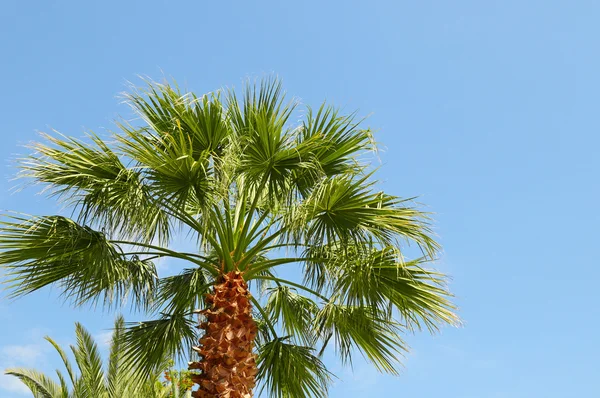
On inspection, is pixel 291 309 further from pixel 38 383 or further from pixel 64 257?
pixel 38 383

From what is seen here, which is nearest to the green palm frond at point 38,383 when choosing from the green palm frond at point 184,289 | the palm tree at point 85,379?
the palm tree at point 85,379

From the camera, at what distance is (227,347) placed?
286 inches

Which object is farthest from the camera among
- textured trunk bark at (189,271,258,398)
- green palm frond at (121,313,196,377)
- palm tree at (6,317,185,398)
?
palm tree at (6,317,185,398)

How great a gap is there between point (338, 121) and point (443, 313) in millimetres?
2683

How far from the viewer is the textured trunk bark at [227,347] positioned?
7.16m

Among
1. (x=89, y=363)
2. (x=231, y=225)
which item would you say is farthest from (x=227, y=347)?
(x=89, y=363)

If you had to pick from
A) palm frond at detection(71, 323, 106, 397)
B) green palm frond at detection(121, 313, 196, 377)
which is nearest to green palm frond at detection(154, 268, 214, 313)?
green palm frond at detection(121, 313, 196, 377)

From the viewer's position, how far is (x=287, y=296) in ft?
32.7

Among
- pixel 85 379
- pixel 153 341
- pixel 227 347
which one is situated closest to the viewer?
pixel 227 347

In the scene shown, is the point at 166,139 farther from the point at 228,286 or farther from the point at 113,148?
the point at 228,286

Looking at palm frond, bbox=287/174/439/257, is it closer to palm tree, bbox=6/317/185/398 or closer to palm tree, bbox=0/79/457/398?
palm tree, bbox=0/79/457/398

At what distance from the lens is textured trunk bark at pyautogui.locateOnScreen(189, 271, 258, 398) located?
716cm

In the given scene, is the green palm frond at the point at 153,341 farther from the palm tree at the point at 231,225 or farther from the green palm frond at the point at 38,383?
the green palm frond at the point at 38,383

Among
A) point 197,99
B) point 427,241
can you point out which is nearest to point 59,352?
point 197,99
